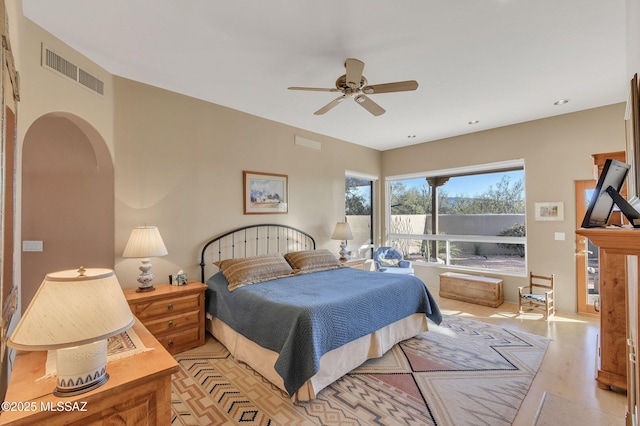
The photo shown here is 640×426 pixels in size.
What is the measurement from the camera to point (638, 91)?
143cm

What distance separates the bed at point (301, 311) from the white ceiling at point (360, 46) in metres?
2.03

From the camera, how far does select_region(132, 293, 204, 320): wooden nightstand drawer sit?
271 cm

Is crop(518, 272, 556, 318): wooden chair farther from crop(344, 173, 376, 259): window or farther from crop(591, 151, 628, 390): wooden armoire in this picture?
crop(344, 173, 376, 259): window

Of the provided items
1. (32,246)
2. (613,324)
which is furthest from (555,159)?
(32,246)

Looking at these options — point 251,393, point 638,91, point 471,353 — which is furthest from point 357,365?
point 638,91

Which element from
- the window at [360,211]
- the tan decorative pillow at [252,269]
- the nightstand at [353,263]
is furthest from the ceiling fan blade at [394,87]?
the window at [360,211]

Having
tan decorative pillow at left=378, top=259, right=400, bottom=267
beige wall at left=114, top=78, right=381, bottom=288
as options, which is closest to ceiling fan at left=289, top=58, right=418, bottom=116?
beige wall at left=114, top=78, right=381, bottom=288

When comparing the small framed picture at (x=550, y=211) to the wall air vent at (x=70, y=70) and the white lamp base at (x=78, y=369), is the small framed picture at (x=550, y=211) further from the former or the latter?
the wall air vent at (x=70, y=70)

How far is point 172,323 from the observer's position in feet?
9.61

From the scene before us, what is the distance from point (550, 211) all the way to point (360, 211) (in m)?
3.14

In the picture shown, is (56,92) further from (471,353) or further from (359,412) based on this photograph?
(471,353)

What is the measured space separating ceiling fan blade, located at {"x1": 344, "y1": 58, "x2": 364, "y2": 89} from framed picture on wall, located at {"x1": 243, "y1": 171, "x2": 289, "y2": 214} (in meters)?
2.04

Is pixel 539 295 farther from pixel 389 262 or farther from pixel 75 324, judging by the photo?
pixel 75 324

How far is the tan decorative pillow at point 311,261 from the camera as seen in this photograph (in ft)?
12.8
